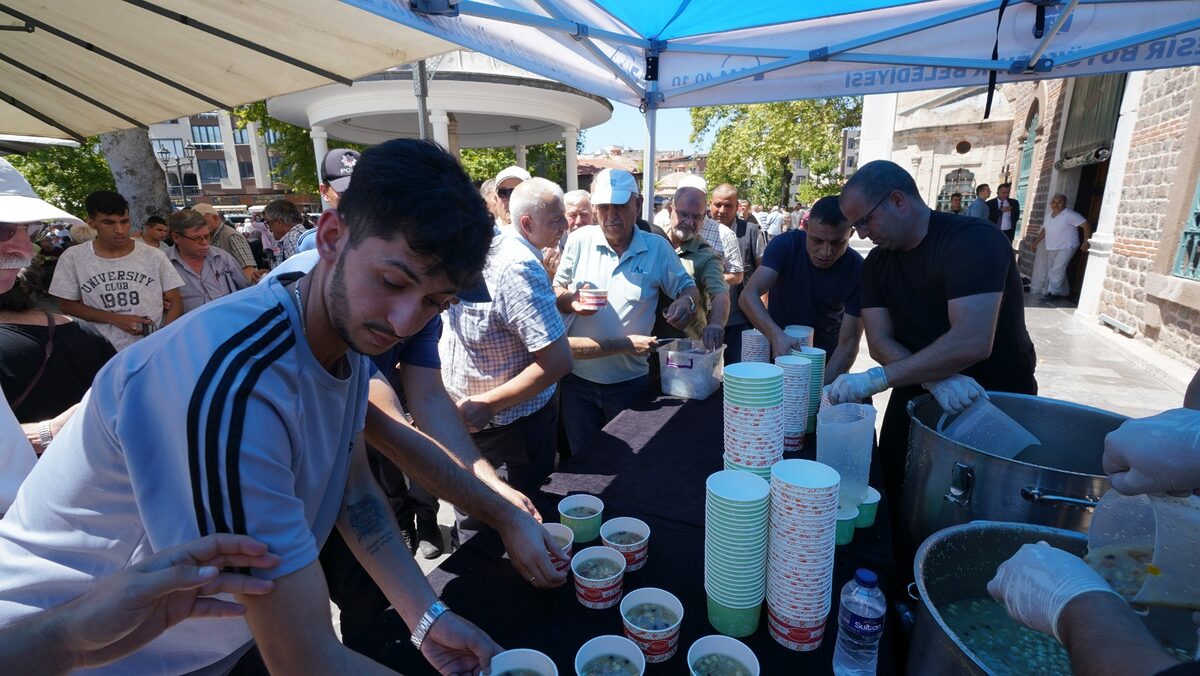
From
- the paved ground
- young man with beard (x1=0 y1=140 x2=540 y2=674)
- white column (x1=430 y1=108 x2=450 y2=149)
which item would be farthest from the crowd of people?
white column (x1=430 y1=108 x2=450 y2=149)

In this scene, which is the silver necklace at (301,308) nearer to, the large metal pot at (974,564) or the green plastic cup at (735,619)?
the green plastic cup at (735,619)

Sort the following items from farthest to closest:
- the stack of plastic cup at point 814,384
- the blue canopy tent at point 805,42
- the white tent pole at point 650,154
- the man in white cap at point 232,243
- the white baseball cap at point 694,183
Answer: the man in white cap at point 232,243 → the white tent pole at point 650,154 → the white baseball cap at point 694,183 → the blue canopy tent at point 805,42 → the stack of plastic cup at point 814,384

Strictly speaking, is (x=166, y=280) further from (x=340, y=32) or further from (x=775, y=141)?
(x=775, y=141)

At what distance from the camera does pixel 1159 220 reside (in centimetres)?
604

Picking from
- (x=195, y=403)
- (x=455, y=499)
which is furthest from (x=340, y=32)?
(x=195, y=403)

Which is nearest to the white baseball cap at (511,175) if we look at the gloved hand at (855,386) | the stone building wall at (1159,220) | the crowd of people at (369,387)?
the crowd of people at (369,387)

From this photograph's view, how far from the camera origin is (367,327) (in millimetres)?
987

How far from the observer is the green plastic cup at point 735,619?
119 cm

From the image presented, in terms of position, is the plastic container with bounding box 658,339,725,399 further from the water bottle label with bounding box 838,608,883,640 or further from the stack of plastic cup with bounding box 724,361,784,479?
the water bottle label with bounding box 838,608,883,640

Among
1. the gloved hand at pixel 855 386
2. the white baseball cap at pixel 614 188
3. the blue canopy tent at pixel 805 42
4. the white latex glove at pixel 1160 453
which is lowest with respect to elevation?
the gloved hand at pixel 855 386

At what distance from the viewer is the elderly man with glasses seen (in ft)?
13.8

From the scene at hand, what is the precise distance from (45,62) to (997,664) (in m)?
6.04

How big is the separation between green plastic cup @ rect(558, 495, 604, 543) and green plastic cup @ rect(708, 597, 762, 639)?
45cm

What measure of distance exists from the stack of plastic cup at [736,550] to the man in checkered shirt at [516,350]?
125cm
